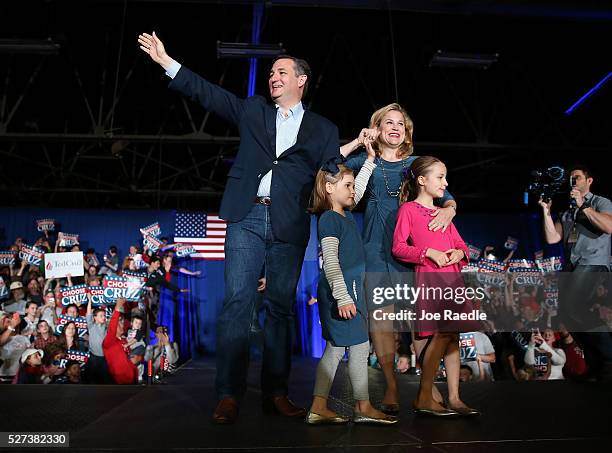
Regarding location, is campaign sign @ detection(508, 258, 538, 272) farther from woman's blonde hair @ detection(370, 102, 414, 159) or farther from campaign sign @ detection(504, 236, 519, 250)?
woman's blonde hair @ detection(370, 102, 414, 159)

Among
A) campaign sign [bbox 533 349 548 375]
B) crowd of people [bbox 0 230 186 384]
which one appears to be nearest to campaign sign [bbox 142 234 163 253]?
crowd of people [bbox 0 230 186 384]

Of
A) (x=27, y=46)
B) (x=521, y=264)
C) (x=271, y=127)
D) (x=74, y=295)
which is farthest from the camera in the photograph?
(x=521, y=264)

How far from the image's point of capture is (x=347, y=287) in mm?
2174

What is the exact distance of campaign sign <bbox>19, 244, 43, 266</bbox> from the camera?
30.0 feet

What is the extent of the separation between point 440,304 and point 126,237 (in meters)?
10.3

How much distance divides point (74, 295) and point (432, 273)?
6.04 metres

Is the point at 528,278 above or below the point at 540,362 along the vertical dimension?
above

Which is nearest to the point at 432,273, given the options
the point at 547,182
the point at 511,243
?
the point at 547,182

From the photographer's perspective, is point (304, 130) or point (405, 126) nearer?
point (304, 130)

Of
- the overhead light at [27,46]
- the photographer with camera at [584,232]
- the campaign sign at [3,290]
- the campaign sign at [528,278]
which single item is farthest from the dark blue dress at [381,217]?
the campaign sign at [3,290]

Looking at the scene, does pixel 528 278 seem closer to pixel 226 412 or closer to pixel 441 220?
pixel 441 220

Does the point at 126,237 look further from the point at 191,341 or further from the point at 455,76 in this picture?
the point at 455,76

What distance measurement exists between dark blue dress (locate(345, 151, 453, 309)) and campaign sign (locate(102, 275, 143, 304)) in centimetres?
441

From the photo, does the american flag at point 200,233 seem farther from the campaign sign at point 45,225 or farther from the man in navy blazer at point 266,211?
the man in navy blazer at point 266,211
